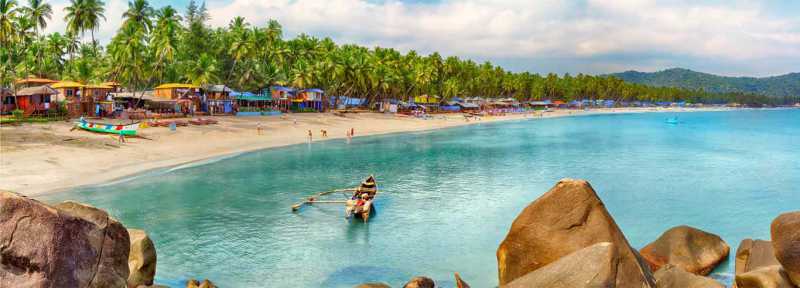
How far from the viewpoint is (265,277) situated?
17.2 m

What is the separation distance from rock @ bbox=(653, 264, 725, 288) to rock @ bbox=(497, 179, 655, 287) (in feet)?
2.81

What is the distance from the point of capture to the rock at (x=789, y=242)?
31.2 ft

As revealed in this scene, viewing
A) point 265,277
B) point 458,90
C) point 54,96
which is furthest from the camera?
point 458,90

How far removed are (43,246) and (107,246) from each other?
1.34 m

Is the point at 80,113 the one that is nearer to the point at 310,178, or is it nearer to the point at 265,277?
the point at 310,178

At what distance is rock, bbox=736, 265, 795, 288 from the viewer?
31.9 ft

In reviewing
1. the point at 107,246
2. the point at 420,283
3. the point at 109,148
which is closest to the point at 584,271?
the point at 420,283

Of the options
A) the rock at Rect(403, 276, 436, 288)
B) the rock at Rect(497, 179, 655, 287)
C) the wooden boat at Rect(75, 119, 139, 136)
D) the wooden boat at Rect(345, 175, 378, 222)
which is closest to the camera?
the rock at Rect(497, 179, 655, 287)

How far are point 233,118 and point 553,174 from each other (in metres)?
44.3

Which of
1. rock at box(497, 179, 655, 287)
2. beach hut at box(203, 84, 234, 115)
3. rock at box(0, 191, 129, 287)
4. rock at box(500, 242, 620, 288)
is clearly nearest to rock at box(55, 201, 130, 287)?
rock at box(0, 191, 129, 287)

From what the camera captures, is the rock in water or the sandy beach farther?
the sandy beach

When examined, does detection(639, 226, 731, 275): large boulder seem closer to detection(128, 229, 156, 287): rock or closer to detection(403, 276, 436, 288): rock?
detection(403, 276, 436, 288): rock

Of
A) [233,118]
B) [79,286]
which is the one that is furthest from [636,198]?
[233,118]

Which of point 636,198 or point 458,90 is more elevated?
point 458,90
